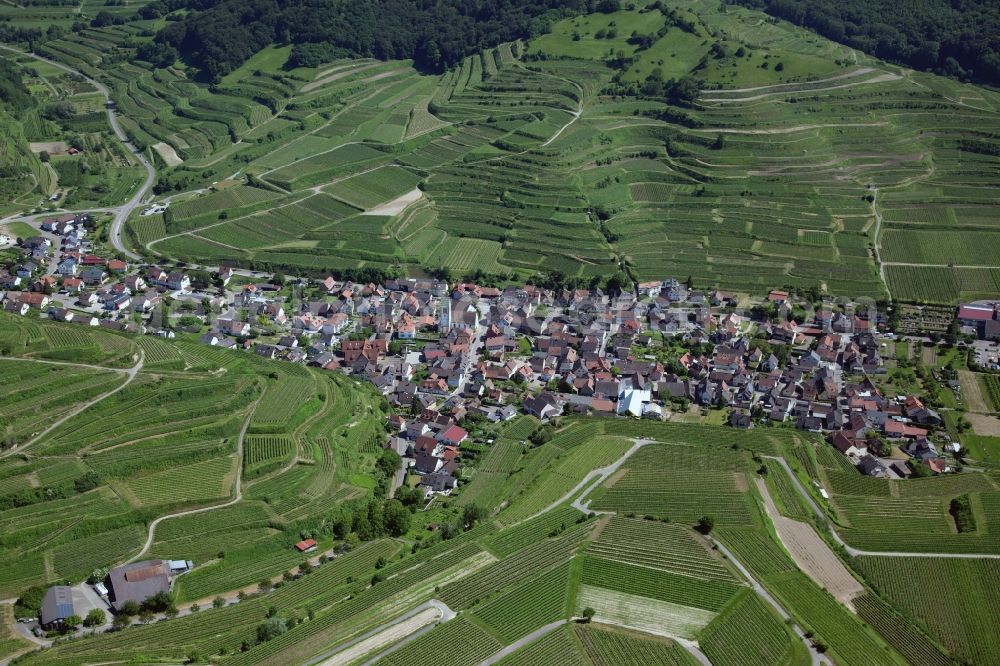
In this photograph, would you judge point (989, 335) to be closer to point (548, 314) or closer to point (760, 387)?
point (760, 387)

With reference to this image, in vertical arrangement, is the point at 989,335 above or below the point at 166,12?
below

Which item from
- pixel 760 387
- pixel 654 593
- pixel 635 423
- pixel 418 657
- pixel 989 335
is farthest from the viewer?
pixel 989 335

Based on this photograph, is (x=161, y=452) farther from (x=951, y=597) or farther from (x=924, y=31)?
(x=924, y=31)

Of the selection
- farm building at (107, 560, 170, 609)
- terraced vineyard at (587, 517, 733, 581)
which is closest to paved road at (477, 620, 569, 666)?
terraced vineyard at (587, 517, 733, 581)

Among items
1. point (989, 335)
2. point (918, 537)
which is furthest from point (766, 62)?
point (918, 537)

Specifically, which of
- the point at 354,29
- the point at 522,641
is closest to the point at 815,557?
the point at 522,641

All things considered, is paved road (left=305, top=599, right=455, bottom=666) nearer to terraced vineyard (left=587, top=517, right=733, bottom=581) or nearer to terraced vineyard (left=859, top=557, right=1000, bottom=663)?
terraced vineyard (left=587, top=517, right=733, bottom=581)

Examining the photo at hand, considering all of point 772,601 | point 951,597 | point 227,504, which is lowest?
point 951,597
